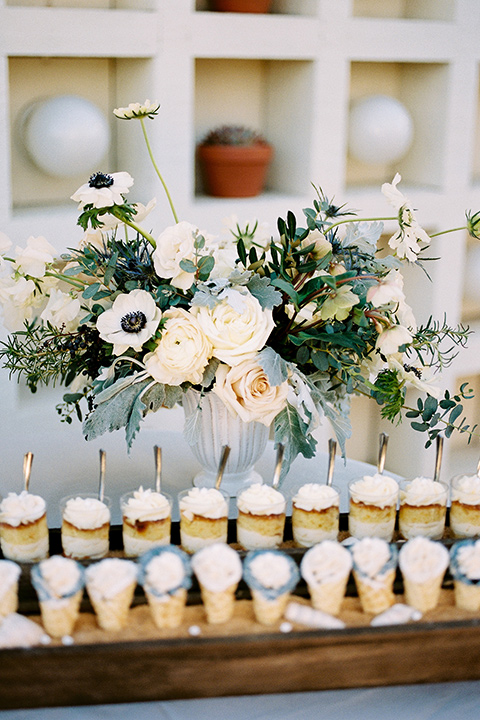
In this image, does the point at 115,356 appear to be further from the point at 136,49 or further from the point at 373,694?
the point at 136,49

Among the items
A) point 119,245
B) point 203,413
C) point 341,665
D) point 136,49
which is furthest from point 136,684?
point 136,49

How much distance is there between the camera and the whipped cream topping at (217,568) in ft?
2.86

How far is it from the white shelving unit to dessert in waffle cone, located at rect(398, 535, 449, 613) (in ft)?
2.30

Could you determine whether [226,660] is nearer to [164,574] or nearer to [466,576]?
[164,574]

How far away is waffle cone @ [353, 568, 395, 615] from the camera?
0.90 m

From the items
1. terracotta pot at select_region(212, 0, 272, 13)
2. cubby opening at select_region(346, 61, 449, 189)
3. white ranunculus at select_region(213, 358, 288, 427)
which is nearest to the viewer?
white ranunculus at select_region(213, 358, 288, 427)

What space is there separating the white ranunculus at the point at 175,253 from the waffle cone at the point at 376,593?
17.8 inches

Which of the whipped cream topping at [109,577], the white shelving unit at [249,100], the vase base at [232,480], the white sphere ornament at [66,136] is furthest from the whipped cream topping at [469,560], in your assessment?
the white sphere ornament at [66,136]

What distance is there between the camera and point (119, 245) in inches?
47.5

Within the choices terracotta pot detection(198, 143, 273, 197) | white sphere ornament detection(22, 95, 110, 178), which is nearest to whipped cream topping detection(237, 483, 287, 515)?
white sphere ornament detection(22, 95, 110, 178)

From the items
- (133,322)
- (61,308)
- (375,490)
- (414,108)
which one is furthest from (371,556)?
(414,108)

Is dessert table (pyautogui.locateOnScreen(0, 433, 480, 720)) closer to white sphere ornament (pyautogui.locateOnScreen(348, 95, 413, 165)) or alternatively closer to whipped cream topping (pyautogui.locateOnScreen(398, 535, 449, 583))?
whipped cream topping (pyautogui.locateOnScreen(398, 535, 449, 583))

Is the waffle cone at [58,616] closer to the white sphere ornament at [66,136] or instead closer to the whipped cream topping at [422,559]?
the whipped cream topping at [422,559]

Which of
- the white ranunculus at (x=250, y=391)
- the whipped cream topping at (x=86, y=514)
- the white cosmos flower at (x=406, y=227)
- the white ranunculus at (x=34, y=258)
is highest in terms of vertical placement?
the white cosmos flower at (x=406, y=227)
